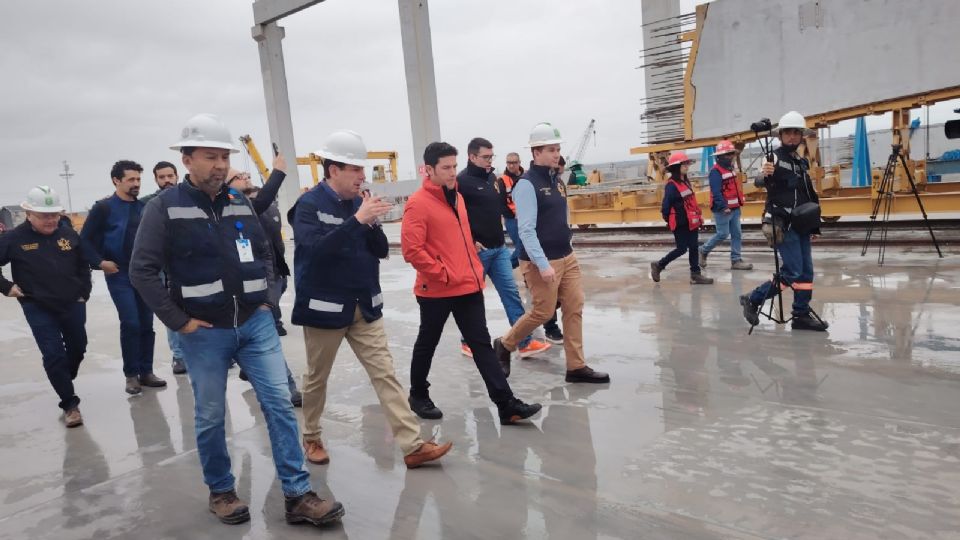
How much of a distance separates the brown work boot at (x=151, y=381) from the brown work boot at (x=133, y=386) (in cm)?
11

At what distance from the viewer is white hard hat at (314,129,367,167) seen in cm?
339

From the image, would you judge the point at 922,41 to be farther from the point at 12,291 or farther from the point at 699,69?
the point at 12,291

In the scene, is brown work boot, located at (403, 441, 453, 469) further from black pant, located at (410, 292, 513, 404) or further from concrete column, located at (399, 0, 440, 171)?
concrete column, located at (399, 0, 440, 171)

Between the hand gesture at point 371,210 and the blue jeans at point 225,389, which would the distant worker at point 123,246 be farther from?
the hand gesture at point 371,210

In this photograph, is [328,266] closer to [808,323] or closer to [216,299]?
[216,299]

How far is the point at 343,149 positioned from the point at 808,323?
172 inches

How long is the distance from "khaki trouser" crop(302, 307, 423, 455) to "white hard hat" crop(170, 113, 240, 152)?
1112 millimetres

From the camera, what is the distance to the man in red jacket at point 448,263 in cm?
394

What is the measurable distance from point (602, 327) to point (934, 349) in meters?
2.70

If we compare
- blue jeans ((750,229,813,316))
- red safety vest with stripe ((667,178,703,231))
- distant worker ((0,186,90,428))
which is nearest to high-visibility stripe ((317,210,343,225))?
distant worker ((0,186,90,428))

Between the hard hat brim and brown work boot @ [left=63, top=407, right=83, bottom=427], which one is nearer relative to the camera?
the hard hat brim

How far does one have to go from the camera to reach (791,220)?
5551mm

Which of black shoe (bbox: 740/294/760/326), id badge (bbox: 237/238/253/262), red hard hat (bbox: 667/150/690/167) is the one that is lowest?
black shoe (bbox: 740/294/760/326)

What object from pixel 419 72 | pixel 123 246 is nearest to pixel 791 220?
pixel 123 246
